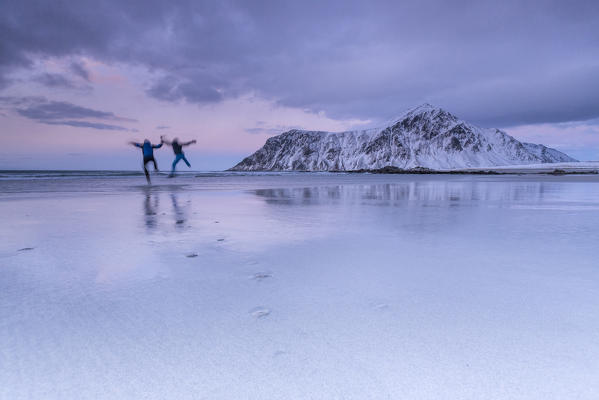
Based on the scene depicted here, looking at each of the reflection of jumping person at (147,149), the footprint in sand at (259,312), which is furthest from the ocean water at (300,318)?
the reflection of jumping person at (147,149)

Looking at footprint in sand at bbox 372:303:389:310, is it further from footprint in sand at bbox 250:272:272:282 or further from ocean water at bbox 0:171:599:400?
footprint in sand at bbox 250:272:272:282

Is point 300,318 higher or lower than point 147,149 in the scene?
lower

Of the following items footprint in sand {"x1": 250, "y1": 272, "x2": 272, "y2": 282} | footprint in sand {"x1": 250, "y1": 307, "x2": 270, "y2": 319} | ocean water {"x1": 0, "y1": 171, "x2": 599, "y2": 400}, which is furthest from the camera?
footprint in sand {"x1": 250, "y1": 272, "x2": 272, "y2": 282}

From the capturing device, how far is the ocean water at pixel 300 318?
5.60ft

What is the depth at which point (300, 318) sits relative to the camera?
2428 millimetres

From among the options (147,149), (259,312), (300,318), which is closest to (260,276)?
(259,312)

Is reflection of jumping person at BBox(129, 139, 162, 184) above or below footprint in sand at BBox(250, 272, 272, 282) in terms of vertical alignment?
above

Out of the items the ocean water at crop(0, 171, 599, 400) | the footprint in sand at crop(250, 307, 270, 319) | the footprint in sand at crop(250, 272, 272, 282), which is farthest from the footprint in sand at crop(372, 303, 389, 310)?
the footprint in sand at crop(250, 272, 272, 282)

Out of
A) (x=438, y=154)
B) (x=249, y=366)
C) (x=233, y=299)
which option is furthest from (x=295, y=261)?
(x=438, y=154)

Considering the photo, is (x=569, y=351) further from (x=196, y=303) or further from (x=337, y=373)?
(x=196, y=303)

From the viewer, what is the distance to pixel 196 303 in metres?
2.74

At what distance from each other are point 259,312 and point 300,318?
35cm

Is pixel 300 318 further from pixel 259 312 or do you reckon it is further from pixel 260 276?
A: pixel 260 276

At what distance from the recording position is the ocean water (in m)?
1.71
